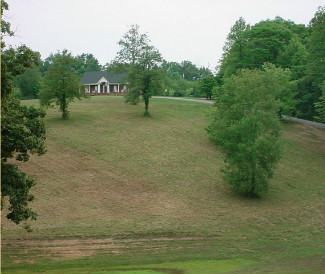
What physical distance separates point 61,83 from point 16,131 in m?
32.6

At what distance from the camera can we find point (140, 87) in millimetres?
54188

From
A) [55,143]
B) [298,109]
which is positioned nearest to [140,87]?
[55,143]

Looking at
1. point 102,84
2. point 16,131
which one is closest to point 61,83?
point 16,131

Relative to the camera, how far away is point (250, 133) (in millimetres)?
35406

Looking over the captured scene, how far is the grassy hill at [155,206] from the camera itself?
22125 mm

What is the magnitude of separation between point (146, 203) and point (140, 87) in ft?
81.8

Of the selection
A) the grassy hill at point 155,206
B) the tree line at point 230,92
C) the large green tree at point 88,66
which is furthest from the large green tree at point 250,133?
the large green tree at point 88,66

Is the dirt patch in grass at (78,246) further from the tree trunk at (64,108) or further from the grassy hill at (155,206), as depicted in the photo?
the tree trunk at (64,108)

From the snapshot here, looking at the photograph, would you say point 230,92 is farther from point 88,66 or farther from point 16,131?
point 88,66

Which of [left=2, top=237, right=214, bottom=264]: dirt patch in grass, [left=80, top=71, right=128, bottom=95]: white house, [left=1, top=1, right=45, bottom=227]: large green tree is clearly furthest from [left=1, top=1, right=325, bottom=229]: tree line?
[left=80, top=71, right=128, bottom=95]: white house

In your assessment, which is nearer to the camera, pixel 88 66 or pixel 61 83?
pixel 61 83

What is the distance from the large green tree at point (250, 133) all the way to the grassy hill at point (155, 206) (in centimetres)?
161

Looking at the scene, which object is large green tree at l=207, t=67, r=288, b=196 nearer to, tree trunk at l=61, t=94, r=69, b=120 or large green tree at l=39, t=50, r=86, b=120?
large green tree at l=39, t=50, r=86, b=120

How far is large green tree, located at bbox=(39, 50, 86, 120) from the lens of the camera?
157 feet
